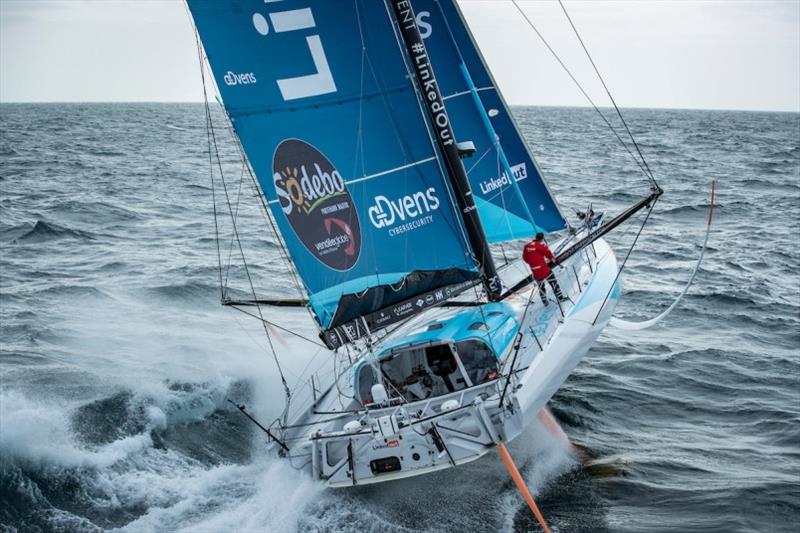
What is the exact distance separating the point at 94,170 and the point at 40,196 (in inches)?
307

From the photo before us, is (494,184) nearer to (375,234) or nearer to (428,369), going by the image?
(428,369)

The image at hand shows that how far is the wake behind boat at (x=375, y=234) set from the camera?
333 inches

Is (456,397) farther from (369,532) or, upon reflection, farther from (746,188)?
(746,188)

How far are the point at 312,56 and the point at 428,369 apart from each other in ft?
13.2

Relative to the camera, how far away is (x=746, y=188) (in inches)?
1292

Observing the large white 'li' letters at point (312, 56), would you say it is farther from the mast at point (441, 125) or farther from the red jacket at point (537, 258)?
the red jacket at point (537, 258)

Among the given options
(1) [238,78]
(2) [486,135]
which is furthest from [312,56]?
(2) [486,135]

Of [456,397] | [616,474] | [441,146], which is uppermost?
[441,146]

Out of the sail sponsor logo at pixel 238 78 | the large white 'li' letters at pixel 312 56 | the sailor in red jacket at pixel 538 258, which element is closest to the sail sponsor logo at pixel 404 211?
the large white 'li' letters at pixel 312 56

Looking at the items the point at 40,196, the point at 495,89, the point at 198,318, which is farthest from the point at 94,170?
the point at 495,89

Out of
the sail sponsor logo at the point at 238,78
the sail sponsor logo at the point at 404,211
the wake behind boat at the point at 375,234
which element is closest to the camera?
the wake behind boat at the point at 375,234

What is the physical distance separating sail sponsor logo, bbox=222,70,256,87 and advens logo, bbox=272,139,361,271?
28.9 inches

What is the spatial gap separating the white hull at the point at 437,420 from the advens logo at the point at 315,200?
1.64m

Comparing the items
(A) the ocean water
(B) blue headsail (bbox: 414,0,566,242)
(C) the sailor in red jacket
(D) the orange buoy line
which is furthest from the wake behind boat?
(B) blue headsail (bbox: 414,0,566,242)
